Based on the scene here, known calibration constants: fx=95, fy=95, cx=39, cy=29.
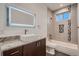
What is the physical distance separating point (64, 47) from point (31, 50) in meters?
0.48

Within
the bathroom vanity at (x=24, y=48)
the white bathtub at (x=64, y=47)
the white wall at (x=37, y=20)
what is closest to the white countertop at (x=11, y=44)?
the bathroom vanity at (x=24, y=48)

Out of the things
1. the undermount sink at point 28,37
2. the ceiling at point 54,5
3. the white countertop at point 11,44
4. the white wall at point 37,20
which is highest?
the ceiling at point 54,5

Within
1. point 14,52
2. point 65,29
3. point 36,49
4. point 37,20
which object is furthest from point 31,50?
point 65,29

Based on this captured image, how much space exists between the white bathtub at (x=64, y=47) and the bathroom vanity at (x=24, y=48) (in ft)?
0.40

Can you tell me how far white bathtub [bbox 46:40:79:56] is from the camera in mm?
1364

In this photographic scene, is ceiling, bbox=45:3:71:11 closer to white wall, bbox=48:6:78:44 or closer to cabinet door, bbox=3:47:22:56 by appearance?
white wall, bbox=48:6:78:44

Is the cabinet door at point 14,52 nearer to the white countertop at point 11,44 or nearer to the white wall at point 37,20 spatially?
the white countertop at point 11,44

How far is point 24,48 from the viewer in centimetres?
125

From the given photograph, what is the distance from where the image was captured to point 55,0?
1.43m

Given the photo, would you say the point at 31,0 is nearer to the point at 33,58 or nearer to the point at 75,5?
the point at 75,5

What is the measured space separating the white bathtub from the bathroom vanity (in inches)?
4.7

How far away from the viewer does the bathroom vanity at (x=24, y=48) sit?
1.10 meters

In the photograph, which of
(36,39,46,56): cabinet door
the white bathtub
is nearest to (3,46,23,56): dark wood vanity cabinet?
(36,39,46,56): cabinet door

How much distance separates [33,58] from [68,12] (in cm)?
84
